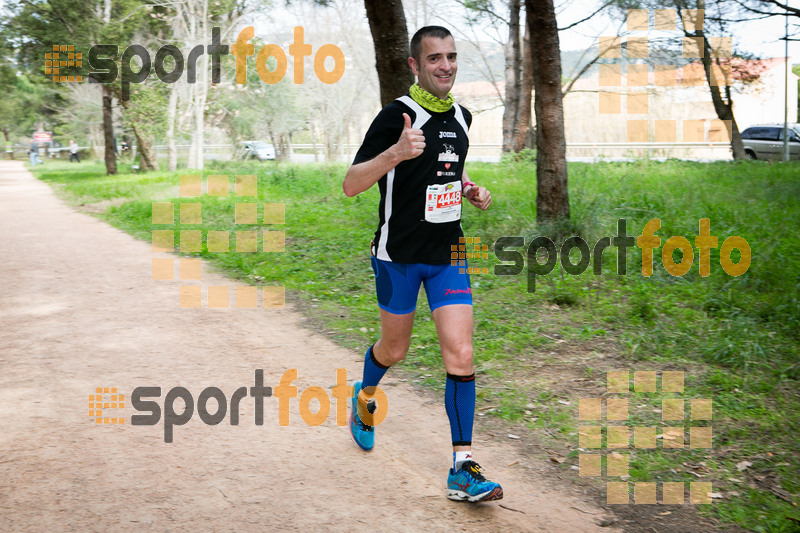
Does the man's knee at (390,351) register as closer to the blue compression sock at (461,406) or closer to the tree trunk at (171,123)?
the blue compression sock at (461,406)

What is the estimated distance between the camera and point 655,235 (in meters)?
9.86

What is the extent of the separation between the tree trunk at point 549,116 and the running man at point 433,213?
600 centimetres

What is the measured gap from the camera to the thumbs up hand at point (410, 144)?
11.1ft

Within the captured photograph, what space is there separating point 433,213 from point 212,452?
2015mm

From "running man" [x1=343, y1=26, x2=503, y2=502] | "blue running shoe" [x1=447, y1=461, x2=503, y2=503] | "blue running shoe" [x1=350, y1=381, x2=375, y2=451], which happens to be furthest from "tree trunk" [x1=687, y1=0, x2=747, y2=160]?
"blue running shoe" [x1=447, y1=461, x2=503, y2=503]

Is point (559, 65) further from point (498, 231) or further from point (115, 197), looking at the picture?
point (115, 197)

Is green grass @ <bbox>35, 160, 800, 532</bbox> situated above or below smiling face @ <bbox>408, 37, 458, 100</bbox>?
below

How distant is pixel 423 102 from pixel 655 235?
7184 millimetres

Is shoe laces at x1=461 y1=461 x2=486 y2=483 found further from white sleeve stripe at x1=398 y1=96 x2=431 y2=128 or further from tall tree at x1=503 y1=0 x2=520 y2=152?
tall tree at x1=503 y1=0 x2=520 y2=152

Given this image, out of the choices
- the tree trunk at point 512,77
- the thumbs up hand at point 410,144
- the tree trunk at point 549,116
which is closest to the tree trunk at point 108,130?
the tree trunk at point 512,77

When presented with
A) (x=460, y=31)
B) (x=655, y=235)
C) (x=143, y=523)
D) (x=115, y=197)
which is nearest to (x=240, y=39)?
(x=460, y=31)

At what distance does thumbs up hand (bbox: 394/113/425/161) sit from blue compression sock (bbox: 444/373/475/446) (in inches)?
48.6

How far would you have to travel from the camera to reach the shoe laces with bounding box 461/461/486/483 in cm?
362

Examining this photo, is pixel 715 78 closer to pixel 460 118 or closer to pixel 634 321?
pixel 634 321
